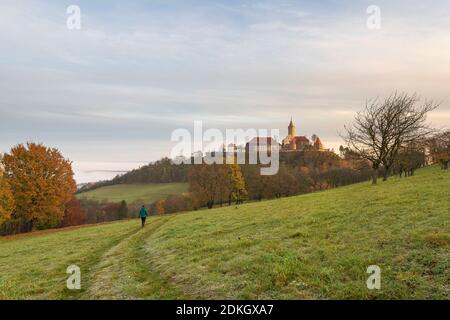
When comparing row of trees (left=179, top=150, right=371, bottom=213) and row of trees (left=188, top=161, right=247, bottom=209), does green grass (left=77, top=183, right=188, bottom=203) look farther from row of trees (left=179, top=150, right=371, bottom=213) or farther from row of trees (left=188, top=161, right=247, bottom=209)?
row of trees (left=188, top=161, right=247, bottom=209)

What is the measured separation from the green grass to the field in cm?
12955

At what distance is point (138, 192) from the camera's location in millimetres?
168375

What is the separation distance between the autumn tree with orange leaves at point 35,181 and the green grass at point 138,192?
86682 mm

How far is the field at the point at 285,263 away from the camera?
39.2 feet

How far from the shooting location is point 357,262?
1346cm

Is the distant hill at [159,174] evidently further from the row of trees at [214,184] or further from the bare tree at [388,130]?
the bare tree at [388,130]

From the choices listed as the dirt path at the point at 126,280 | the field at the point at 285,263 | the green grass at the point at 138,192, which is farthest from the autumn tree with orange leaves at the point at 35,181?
the green grass at the point at 138,192

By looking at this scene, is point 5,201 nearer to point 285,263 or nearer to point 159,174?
point 285,263

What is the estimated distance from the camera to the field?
39.2 feet

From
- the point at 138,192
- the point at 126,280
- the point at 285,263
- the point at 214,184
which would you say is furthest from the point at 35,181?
the point at 138,192

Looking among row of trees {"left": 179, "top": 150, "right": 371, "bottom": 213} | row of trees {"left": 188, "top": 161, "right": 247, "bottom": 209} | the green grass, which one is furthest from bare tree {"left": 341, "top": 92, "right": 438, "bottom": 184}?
the green grass
